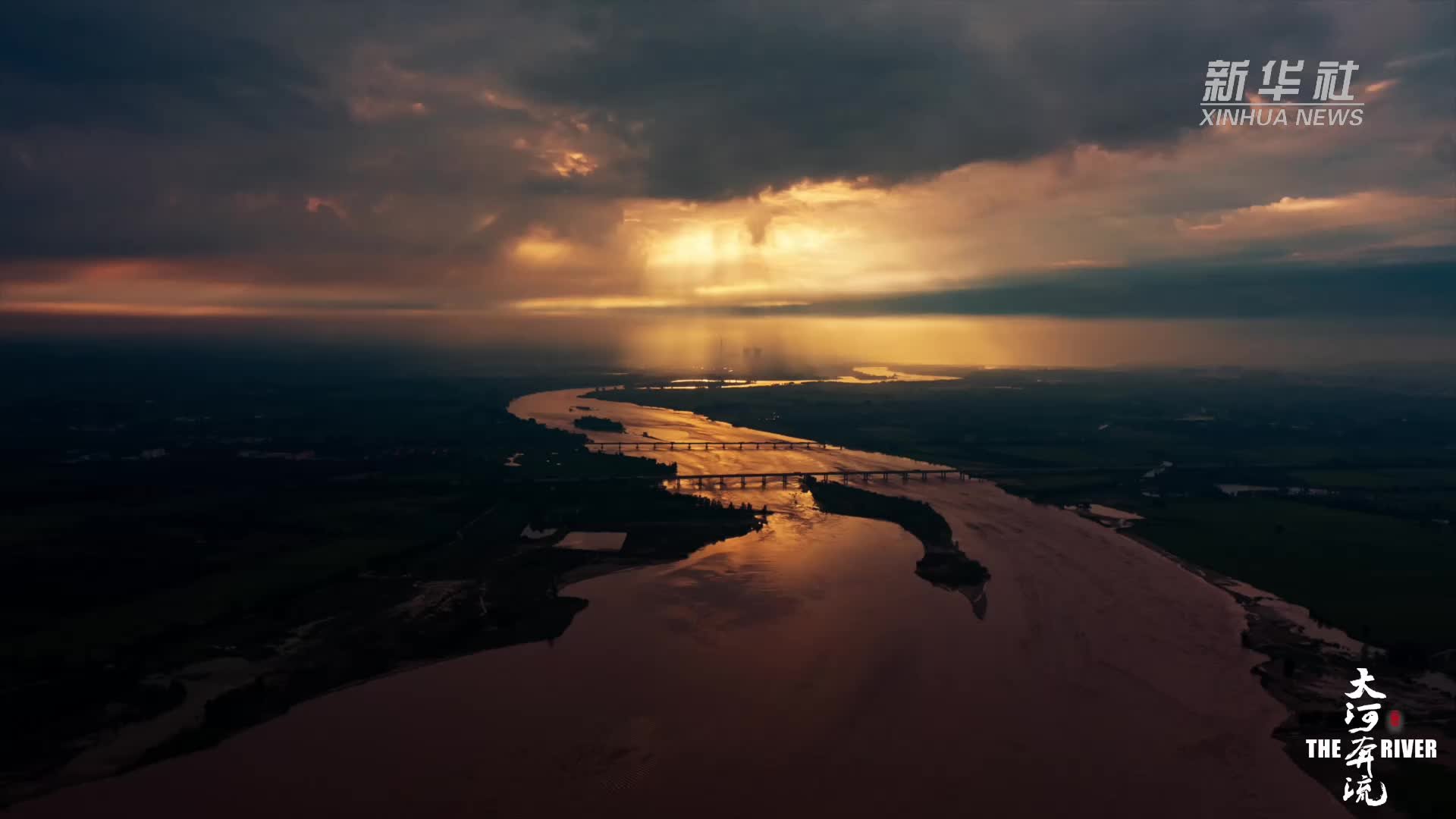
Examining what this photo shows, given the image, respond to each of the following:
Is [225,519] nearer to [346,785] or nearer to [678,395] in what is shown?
[346,785]

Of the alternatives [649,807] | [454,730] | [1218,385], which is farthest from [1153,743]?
[1218,385]

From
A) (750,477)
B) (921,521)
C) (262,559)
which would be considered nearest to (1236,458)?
(921,521)

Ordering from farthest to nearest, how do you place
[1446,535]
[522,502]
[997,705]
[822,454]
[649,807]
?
[822,454] < [522,502] < [1446,535] < [997,705] < [649,807]

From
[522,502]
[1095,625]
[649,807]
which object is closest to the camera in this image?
[649,807]

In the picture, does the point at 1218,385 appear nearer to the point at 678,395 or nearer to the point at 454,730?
the point at 678,395

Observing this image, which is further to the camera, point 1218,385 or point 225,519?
point 1218,385

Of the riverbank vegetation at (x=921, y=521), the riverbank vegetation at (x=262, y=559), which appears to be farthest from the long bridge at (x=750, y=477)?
the riverbank vegetation at (x=921, y=521)

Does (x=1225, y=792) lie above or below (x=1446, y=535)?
below
